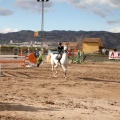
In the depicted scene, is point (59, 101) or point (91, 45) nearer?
point (59, 101)

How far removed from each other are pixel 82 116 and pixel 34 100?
3.38 metres

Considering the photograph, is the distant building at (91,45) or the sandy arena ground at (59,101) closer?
the sandy arena ground at (59,101)

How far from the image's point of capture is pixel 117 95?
16.9m

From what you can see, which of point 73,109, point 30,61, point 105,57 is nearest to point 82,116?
point 73,109

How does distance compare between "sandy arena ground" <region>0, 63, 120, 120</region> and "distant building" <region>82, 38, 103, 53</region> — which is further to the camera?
"distant building" <region>82, 38, 103, 53</region>

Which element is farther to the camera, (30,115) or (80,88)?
(80,88)

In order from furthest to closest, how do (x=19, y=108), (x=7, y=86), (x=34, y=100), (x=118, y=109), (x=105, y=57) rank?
1. (x=105, y=57)
2. (x=7, y=86)
3. (x=34, y=100)
4. (x=118, y=109)
5. (x=19, y=108)

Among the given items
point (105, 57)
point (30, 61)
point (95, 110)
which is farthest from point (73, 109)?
point (105, 57)

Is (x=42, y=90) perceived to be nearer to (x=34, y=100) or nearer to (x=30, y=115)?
(x=34, y=100)

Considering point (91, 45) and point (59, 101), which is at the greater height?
point (91, 45)

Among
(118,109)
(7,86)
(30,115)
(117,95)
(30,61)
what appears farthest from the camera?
(30,61)

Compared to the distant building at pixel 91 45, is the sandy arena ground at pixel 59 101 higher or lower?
lower

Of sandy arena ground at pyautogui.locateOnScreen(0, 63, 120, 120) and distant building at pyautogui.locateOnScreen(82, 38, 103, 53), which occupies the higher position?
distant building at pyautogui.locateOnScreen(82, 38, 103, 53)

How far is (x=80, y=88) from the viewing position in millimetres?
18656
